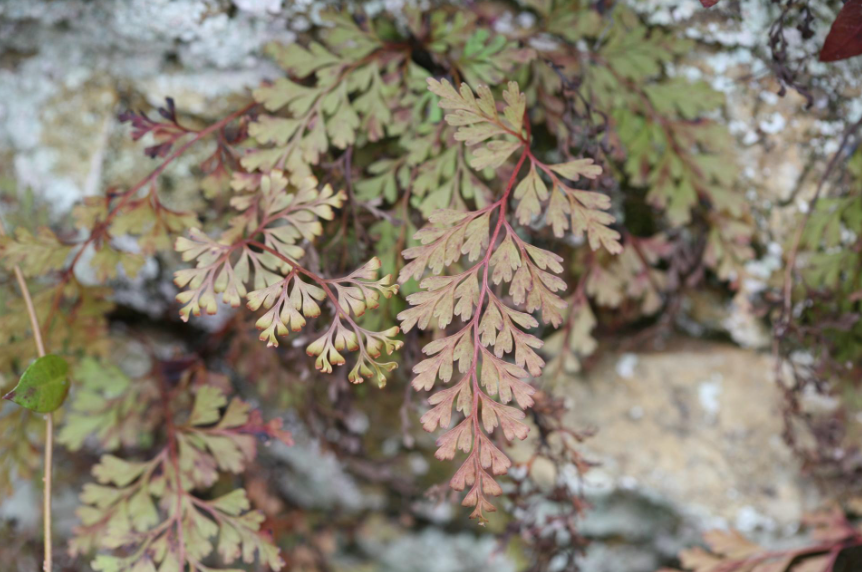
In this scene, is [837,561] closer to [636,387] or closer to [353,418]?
[636,387]

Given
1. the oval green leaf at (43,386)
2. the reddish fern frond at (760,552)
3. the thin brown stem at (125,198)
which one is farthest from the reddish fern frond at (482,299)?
the reddish fern frond at (760,552)

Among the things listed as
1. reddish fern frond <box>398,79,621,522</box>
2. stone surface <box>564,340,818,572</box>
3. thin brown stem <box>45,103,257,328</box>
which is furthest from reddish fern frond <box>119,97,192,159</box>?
stone surface <box>564,340,818,572</box>

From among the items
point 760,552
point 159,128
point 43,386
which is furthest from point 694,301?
point 43,386

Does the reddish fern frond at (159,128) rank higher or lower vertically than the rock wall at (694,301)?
higher

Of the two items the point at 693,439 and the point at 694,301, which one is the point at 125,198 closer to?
the point at 694,301

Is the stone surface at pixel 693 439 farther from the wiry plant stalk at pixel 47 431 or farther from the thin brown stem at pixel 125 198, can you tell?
the wiry plant stalk at pixel 47 431

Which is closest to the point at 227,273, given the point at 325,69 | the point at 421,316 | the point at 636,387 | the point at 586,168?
the point at 421,316

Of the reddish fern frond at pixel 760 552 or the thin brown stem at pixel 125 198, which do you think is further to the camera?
the reddish fern frond at pixel 760 552
